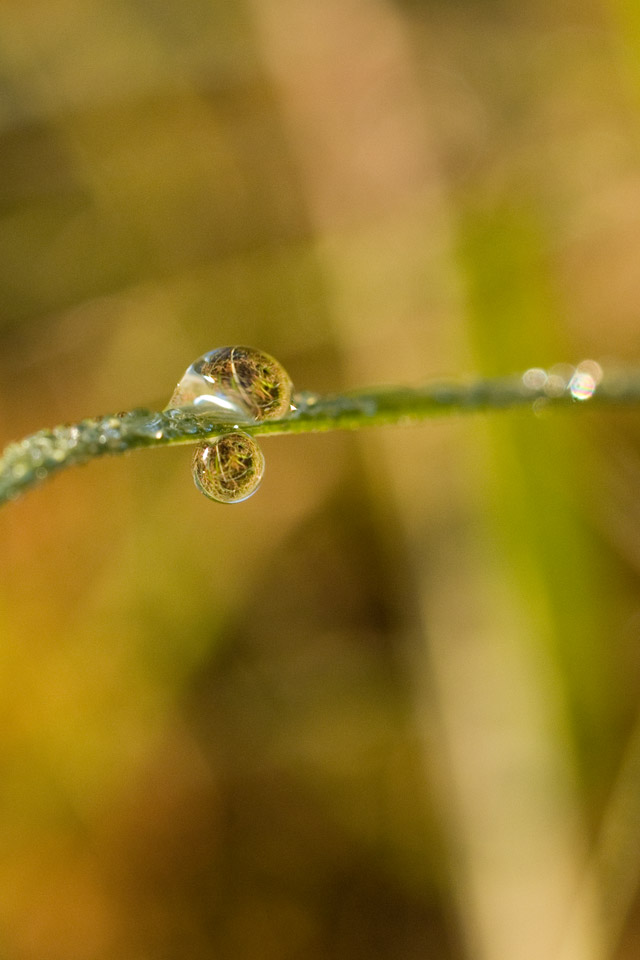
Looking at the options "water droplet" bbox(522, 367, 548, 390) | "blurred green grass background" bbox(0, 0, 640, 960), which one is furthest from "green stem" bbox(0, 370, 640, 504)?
"blurred green grass background" bbox(0, 0, 640, 960)

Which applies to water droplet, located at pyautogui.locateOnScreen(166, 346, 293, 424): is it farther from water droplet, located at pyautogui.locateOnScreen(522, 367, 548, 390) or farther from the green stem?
water droplet, located at pyautogui.locateOnScreen(522, 367, 548, 390)

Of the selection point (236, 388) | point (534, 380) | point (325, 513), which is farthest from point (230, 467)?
point (325, 513)

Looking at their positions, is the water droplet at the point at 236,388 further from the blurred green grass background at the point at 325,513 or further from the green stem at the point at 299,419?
the blurred green grass background at the point at 325,513

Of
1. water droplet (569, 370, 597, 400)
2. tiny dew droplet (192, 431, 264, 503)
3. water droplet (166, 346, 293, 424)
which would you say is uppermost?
water droplet (569, 370, 597, 400)

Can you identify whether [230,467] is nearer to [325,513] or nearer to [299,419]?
[299,419]

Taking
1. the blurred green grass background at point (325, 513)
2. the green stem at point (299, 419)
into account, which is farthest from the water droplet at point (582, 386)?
the blurred green grass background at point (325, 513)

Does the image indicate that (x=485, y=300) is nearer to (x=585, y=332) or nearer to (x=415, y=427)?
(x=415, y=427)

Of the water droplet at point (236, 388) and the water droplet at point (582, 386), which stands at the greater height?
the water droplet at point (582, 386)
